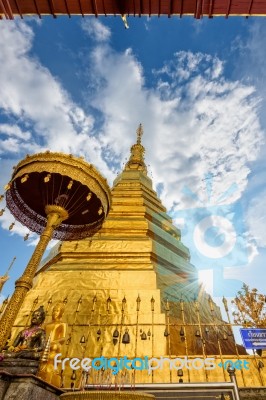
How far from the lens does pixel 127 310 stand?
835 cm

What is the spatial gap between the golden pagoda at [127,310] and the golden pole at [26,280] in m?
1.00

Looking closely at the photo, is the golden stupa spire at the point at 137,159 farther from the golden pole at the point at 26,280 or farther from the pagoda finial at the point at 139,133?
the golden pole at the point at 26,280

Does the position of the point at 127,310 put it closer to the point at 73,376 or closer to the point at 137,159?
the point at 73,376

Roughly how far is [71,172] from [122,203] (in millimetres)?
8293

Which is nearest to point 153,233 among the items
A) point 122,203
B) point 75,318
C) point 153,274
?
point 122,203

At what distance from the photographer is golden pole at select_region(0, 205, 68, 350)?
563cm

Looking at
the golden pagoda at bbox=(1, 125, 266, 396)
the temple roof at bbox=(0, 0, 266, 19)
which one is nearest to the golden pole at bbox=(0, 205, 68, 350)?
the golden pagoda at bbox=(1, 125, 266, 396)

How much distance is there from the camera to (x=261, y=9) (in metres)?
3.70

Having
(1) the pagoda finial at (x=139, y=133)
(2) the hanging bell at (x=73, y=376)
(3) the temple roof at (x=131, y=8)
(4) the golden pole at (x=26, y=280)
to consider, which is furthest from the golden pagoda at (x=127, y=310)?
(1) the pagoda finial at (x=139, y=133)

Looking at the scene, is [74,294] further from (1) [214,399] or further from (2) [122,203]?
(2) [122,203]

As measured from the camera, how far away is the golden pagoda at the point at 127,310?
6.21m

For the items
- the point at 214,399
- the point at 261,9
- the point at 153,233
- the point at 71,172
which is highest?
the point at 153,233

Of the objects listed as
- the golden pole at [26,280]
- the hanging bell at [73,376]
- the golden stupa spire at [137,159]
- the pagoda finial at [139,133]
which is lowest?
the hanging bell at [73,376]

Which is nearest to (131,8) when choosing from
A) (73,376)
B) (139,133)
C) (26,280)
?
(26,280)
